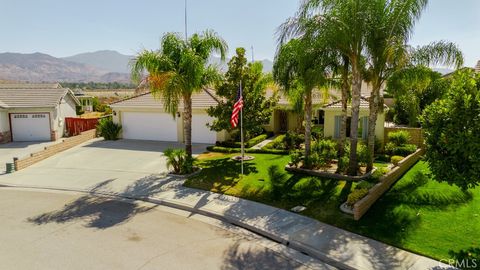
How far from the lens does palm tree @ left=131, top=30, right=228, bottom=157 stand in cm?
1529

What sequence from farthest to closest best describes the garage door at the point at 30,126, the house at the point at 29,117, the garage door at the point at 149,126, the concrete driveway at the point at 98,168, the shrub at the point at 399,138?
the garage door at the point at 30,126 < the house at the point at 29,117 < the garage door at the point at 149,126 < the shrub at the point at 399,138 < the concrete driveway at the point at 98,168

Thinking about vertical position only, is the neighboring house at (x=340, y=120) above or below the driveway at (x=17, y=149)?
above

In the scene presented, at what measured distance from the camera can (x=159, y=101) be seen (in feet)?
85.5

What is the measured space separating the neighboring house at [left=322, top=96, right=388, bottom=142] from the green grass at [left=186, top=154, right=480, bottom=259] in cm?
449

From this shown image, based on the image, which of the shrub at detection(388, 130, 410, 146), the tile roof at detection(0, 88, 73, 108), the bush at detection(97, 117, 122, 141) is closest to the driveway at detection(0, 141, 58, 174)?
the tile roof at detection(0, 88, 73, 108)

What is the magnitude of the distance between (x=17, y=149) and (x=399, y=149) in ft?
81.5

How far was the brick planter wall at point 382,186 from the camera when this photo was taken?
1082 cm

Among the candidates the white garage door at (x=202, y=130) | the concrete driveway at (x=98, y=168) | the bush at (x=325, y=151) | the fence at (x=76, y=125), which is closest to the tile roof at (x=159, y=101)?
the white garage door at (x=202, y=130)

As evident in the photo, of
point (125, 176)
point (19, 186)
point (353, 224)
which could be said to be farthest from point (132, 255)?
point (19, 186)

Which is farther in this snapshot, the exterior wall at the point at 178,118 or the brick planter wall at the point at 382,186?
the exterior wall at the point at 178,118

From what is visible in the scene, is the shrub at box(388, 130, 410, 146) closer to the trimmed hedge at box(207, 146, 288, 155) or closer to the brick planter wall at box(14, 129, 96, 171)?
the trimmed hedge at box(207, 146, 288, 155)

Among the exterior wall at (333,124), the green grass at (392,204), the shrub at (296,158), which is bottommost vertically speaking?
the green grass at (392,204)

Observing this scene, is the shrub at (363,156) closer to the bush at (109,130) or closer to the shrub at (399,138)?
the shrub at (399,138)

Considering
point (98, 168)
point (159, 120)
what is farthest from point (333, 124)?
point (98, 168)
